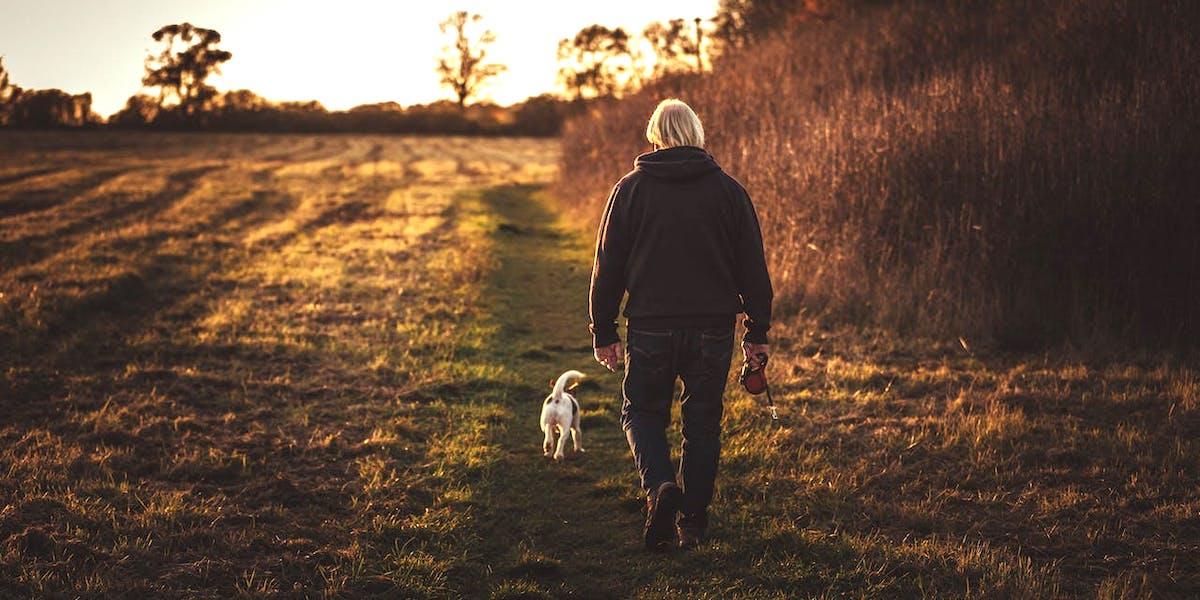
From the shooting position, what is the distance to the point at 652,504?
→ 4336 millimetres

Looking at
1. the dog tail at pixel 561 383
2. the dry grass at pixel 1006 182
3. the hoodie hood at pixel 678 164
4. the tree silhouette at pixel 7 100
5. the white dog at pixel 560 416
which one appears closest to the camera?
the hoodie hood at pixel 678 164

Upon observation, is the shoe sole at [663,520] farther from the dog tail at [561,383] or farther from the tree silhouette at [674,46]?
the tree silhouette at [674,46]

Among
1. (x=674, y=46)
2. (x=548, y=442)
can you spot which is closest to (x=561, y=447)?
(x=548, y=442)

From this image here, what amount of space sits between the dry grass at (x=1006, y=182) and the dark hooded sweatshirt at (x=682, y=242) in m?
4.94

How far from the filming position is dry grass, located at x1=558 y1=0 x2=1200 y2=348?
26.2ft

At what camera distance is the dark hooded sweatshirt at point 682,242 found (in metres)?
4.17

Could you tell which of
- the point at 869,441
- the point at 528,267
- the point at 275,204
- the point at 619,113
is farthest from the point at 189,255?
the point at 869,441

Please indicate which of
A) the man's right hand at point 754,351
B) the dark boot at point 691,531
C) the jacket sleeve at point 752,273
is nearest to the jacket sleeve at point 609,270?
the jacket sleeve at point 752,273

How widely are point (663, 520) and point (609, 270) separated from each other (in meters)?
1.32

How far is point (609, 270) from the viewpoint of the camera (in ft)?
14.2

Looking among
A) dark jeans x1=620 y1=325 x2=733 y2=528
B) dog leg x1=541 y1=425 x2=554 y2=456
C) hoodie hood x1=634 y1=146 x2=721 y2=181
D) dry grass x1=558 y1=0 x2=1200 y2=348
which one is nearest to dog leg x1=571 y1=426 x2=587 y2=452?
dog leg x1=541 y1=425 x2=554 y2=456

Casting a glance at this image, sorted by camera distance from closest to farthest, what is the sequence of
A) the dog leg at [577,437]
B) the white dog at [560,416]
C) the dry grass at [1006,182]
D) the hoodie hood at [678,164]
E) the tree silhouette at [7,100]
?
the hoodie hood at [678,164]
the white dog at [560,416]
the dog leg at [577,437]
the dry grass at [1006,182]
the tree silhouette at [7,100]

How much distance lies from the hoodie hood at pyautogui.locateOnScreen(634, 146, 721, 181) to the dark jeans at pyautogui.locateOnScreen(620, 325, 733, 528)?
782 millimetres

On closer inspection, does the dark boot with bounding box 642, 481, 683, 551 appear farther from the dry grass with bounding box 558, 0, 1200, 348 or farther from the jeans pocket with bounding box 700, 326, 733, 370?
the dry grass with bounding box 558, 0, 1200, 348
